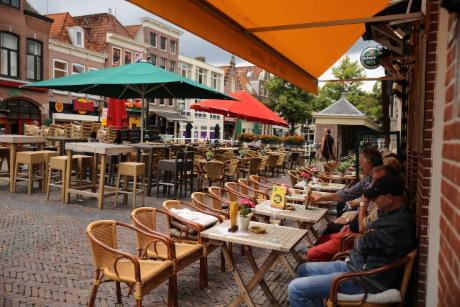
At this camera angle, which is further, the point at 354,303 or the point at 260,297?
the point at 260,297

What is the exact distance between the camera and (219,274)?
437 cm

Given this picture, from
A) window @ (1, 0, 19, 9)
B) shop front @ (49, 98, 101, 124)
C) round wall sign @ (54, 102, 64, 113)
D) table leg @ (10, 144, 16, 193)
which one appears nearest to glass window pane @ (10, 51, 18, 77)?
window @ (1, 0, 19, 9)

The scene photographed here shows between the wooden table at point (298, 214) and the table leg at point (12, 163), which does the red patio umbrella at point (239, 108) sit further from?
the wooden table at point (298, 214)

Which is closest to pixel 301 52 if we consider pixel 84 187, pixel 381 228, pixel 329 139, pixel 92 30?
pixel 381 228

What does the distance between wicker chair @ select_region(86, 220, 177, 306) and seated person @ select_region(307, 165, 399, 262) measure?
1.31 m

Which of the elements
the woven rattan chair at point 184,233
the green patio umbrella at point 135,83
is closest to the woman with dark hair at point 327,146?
the green patio umbrella at point 135,83

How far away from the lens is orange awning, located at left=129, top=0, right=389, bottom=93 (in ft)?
7.17

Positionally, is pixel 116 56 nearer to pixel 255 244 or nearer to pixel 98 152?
pixel 98 152

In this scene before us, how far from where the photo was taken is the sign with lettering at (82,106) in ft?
82.6

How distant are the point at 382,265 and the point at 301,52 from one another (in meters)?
2.50

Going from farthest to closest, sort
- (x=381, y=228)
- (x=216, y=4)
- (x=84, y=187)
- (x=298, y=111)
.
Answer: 1. (x=298, y=111)
2. (x=84, y=187)
3. (x=381, y=228)
4. (x=216, y=4)

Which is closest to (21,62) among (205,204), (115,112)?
(115,112)

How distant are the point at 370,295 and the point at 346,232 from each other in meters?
1.37

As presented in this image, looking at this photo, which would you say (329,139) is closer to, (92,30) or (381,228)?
(381,228)
